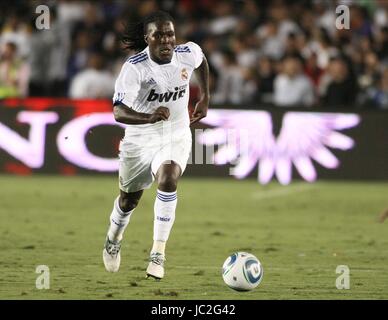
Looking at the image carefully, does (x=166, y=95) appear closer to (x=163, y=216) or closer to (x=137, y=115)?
(x=137, y=115)

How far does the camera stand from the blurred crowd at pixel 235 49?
18.9 meters

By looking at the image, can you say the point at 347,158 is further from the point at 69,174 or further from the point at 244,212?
the point at 69,174

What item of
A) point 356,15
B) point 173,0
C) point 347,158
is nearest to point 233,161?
point 347,158

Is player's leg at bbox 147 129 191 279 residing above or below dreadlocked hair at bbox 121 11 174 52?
below

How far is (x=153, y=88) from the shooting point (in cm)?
966

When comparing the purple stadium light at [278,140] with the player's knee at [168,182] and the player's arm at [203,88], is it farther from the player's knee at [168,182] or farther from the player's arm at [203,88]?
the player's knee at [168,182]

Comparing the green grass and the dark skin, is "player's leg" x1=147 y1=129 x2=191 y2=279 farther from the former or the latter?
the green grass

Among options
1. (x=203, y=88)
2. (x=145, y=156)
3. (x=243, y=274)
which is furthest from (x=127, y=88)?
(x=243, y=274)

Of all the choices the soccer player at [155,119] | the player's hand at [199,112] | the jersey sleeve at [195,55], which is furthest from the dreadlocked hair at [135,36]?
the player's hand at [199,112]

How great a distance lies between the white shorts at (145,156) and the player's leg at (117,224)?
0.11 meters

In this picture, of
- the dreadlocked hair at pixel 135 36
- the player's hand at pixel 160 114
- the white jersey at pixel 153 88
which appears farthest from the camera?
the dreadlocked hair at pixel 135 36

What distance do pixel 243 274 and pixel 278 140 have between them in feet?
29.1

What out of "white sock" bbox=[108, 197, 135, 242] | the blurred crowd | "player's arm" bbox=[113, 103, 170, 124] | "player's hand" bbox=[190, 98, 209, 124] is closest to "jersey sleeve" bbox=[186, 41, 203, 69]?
"player's hand" bbox=[190, 98, 209, 124]

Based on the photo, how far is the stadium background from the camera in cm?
1233
